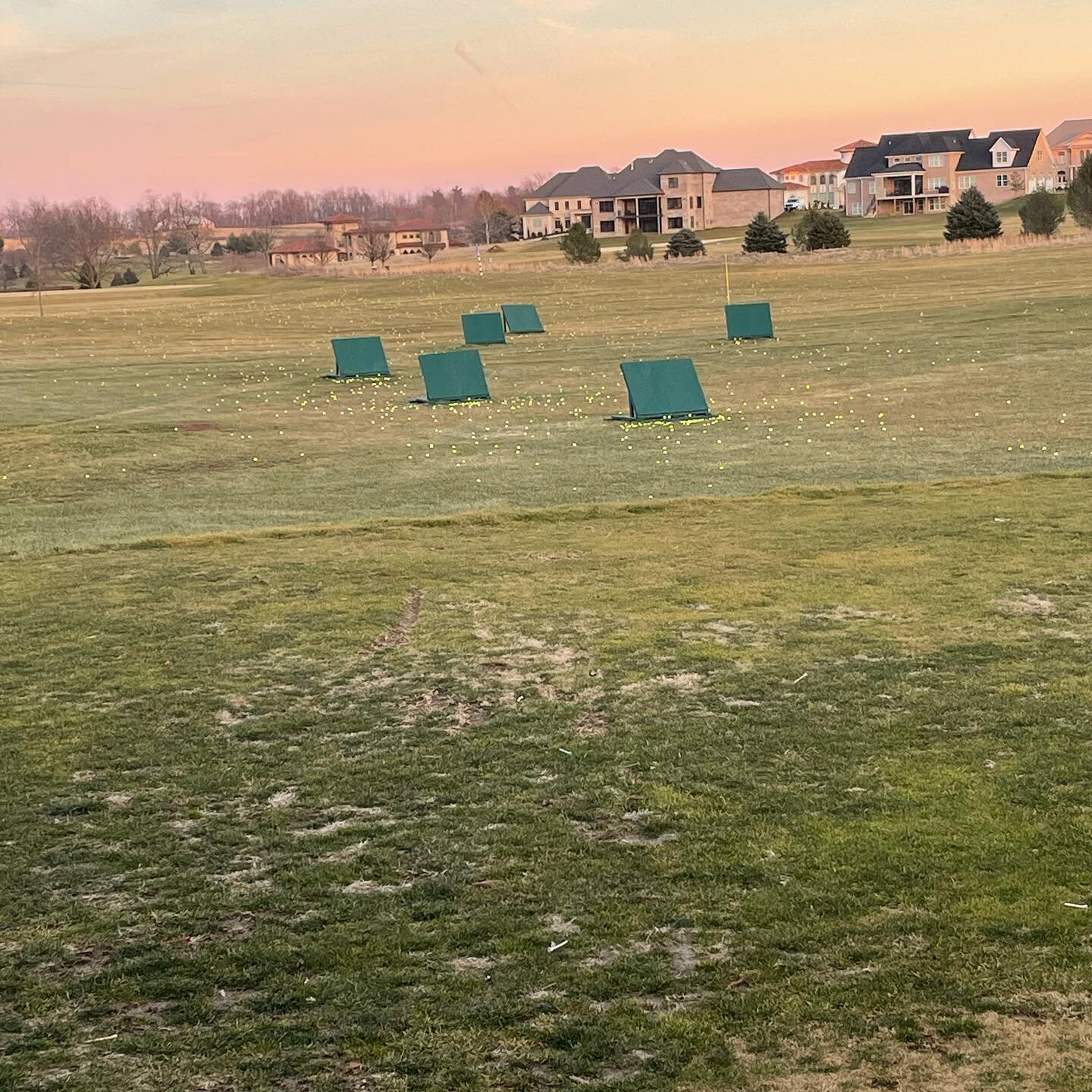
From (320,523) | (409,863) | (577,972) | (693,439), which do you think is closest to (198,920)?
(409,863)

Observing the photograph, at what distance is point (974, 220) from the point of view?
265 feet

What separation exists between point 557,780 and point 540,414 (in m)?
19.4

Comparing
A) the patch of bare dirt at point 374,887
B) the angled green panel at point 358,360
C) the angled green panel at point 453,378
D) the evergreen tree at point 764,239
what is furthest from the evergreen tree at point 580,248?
the patch of bare dirt at point 374,887

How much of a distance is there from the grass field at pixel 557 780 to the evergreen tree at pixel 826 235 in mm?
66380

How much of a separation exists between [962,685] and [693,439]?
13.4 meters

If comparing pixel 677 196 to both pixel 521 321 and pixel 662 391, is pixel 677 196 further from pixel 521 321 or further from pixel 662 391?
pixel 662 391

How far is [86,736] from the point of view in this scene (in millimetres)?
8180

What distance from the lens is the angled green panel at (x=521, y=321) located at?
47.2 metres

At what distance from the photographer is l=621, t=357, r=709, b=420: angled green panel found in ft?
78.4

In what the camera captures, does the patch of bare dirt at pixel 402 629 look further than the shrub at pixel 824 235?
No

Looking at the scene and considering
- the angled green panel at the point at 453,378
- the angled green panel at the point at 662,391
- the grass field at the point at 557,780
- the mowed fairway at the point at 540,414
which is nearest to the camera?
the grass field at the point at 557,780

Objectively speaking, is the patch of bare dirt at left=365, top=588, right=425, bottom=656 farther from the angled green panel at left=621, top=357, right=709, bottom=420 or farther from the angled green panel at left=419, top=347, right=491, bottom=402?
the angled green panel at left=419, top=347, right=491, bottom=402

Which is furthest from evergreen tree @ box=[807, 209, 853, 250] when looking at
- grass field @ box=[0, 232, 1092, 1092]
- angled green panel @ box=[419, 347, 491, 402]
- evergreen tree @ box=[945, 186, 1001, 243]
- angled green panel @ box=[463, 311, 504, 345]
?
grass field @ box=[0, 232, 1092, 1092]

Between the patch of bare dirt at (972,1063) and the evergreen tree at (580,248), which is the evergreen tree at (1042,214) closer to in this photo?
the evergreen tree at (580,248)
